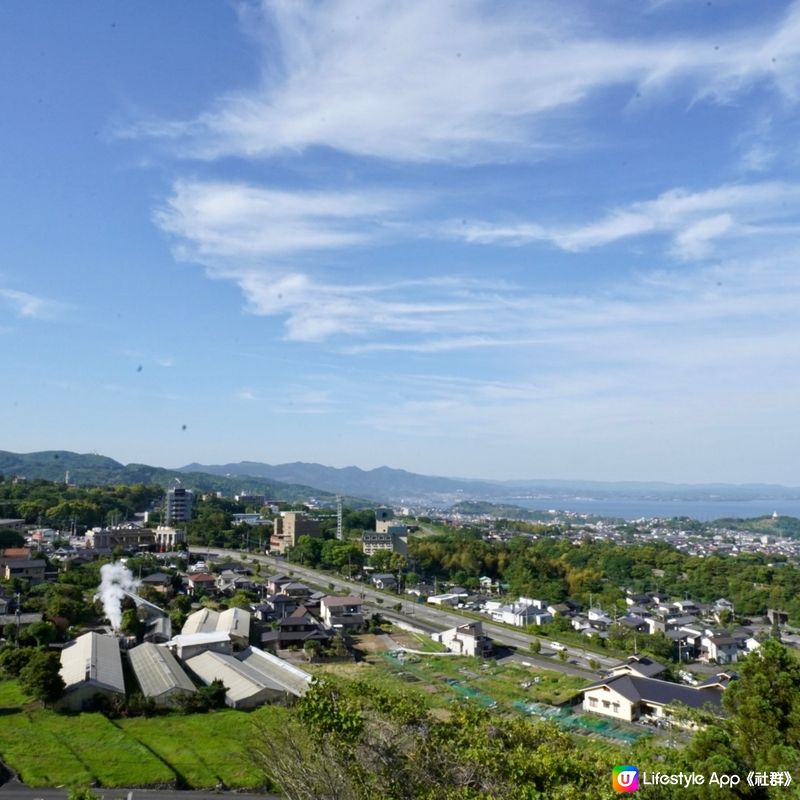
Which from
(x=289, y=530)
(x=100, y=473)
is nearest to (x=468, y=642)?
(x=289, y=530)

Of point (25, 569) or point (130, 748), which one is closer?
point (130, 748)

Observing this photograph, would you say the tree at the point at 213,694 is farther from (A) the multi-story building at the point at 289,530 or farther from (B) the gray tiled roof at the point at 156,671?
(A) the multi-story building at the point at 289,530

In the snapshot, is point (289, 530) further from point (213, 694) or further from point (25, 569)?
point (213, 694)

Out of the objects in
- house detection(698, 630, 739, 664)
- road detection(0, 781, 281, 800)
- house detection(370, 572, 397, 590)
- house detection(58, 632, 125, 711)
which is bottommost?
house detection(698, 630, 739, 664)

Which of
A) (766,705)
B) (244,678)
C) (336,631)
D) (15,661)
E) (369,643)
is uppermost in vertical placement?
(766,705)

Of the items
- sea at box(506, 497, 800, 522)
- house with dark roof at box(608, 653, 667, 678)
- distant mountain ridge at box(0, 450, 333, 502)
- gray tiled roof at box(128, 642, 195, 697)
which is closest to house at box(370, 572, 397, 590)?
gray tiled roof at box(128, 642, 195, 697)

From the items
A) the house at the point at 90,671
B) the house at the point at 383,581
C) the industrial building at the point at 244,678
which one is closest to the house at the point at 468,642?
the industrial building at the point at 244,678

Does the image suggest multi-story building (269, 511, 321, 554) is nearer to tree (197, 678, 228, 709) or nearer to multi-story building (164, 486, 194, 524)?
multi-story building (164, 486, 194, 524)
